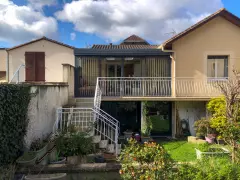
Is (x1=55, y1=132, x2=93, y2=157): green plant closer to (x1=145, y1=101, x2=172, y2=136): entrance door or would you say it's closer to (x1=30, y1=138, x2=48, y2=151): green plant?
(x1=30, y1=138, x2=48, y2=151): green plant

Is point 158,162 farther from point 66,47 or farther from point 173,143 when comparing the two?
point 66,47

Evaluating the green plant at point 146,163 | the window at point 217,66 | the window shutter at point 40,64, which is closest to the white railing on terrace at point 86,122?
the green plant at point 146,163

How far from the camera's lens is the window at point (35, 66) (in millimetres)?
18859

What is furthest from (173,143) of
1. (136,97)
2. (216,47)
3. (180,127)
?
(216,47)

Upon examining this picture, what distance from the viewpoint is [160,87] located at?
537 inches

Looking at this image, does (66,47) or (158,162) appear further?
(66,47)

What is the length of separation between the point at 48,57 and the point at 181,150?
13591mm

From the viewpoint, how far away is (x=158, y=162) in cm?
418

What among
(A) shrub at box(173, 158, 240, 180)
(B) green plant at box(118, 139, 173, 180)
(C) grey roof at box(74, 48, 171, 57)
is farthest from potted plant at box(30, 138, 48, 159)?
(C) grey roof at box(74, 48, 171, 57)

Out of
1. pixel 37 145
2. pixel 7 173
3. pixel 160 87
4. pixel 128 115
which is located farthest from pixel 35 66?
pixel 7 173

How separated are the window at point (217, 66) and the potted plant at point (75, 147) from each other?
9.58 meters

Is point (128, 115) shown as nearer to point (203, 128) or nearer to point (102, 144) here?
point (203, 128)

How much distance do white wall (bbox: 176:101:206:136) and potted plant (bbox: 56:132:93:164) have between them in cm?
786

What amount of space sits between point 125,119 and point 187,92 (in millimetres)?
3968
